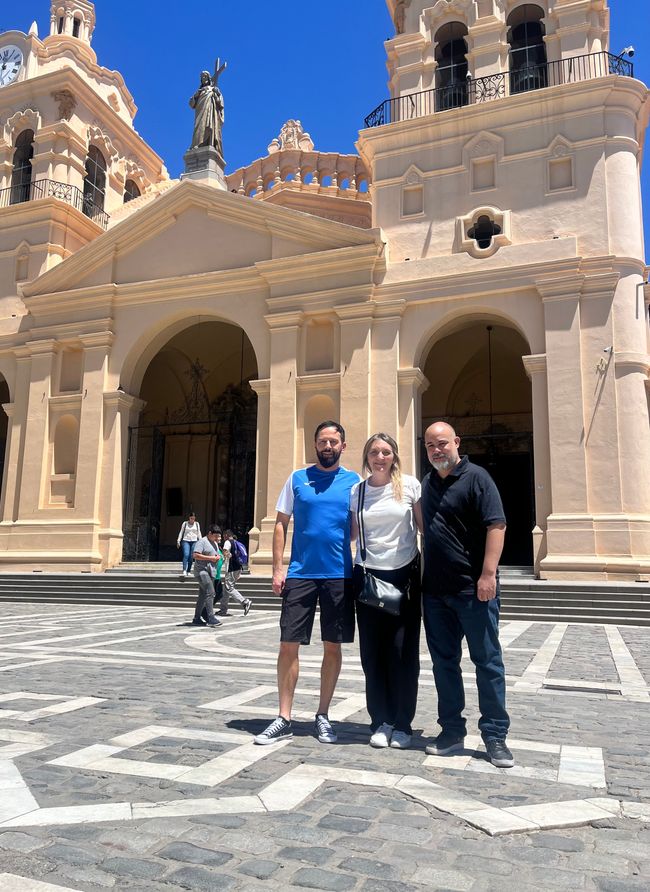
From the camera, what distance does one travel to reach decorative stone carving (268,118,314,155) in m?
28.5

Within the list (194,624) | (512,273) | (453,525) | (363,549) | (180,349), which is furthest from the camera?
(180,349)

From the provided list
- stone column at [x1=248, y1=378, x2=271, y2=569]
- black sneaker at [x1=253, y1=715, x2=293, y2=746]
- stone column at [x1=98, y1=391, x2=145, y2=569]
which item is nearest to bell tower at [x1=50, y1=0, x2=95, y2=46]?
stone column at [x1=98, y1=391, x2=145, y2=569]

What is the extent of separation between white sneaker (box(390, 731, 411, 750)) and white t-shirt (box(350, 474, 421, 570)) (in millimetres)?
954

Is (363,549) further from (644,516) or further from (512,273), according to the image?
(512,273)

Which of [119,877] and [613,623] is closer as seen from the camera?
[119,877]

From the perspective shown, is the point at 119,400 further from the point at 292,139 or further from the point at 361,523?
the point at 361,523

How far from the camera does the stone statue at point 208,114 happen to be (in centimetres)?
2438

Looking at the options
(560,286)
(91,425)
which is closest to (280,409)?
(91,425)

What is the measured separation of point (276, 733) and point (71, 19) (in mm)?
31699

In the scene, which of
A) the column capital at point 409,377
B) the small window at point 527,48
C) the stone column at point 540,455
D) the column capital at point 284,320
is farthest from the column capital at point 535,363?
the small window at point 527,48

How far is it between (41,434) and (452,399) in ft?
42.7

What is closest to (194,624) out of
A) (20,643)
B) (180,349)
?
(20,643)

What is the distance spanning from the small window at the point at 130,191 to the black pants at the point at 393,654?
92.6 feet

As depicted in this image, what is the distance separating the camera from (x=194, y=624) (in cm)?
1152
